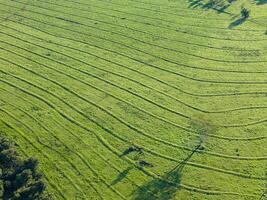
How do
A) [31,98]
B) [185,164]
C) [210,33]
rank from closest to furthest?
1. [185,164]
2. [31,98]
3. [210,33]

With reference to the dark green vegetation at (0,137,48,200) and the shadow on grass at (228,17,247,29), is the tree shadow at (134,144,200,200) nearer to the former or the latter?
the dark green vegetation at (0,137,48,200)

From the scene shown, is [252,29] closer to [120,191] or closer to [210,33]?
[210,33]

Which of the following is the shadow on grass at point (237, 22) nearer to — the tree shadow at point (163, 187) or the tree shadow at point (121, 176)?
the tree shadow at point (163, 187)

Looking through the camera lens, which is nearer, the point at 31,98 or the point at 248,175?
the point at 248,175

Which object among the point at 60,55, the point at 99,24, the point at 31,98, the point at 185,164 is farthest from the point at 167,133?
the point at 99,24

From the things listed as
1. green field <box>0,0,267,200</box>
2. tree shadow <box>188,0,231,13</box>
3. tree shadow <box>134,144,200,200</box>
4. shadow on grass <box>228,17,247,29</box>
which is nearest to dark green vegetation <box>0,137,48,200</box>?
green field <box>0,0,267,200</box>

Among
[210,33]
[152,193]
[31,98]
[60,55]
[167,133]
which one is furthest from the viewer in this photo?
[210,33]
